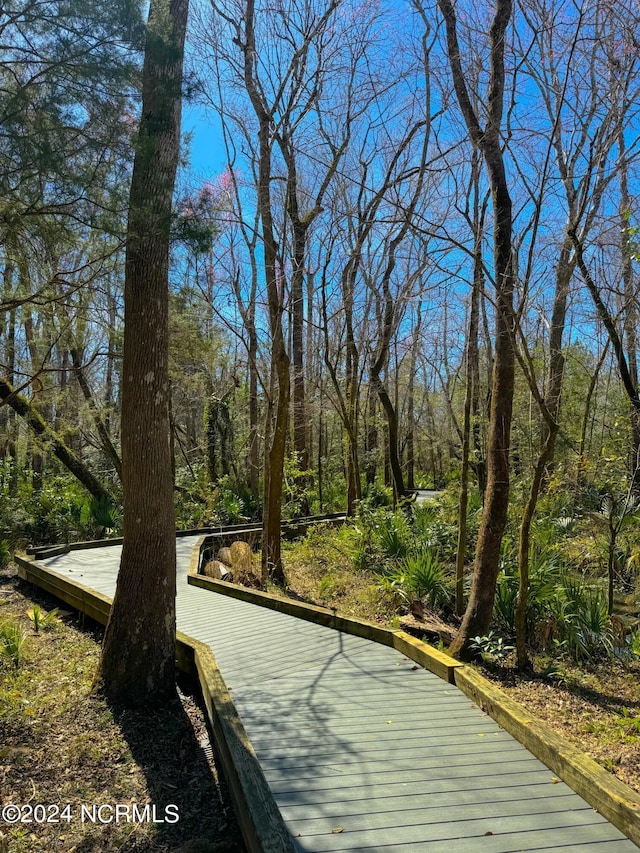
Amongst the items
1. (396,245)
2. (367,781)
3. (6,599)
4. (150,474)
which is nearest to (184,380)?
(396,245)

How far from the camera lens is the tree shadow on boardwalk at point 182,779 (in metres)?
3.13

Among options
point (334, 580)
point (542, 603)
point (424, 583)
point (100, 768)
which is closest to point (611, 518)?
point (542, 603)

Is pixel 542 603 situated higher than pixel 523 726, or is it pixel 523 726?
pixel 542 603

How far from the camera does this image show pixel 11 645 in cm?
559

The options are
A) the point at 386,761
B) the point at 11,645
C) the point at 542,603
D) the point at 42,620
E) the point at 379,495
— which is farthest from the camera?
the point at 379,495

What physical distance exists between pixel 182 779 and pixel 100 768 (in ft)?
1.85

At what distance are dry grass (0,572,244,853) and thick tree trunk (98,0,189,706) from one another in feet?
1.12

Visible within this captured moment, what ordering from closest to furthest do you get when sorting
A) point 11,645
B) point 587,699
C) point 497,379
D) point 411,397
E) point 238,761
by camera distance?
point 238,761 < point 587,699 < point 497,379 < point 11,645 < point 411,397

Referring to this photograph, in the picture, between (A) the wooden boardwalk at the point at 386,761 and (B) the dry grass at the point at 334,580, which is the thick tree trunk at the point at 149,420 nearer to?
(A) the wooden boardwalk at the point at 386,761

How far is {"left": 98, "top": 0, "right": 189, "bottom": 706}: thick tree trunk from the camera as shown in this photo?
15.1 feet

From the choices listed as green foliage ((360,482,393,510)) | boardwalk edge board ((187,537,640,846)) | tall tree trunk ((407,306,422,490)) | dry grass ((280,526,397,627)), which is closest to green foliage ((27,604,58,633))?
dry grass ((280,526,397,627))

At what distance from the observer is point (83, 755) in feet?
12.9

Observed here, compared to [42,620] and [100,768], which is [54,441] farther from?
[100,768]

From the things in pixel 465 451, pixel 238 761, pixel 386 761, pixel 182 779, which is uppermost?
pixel 465 451
